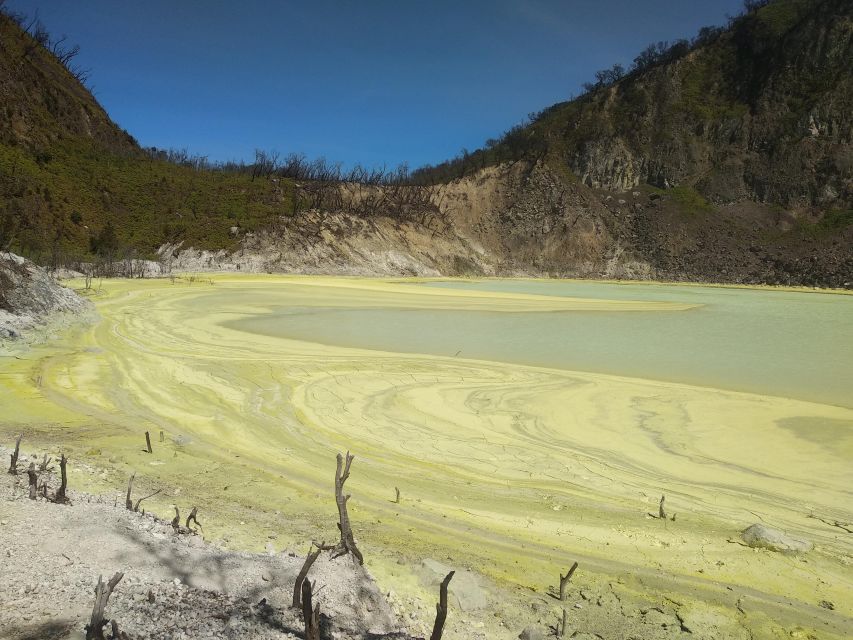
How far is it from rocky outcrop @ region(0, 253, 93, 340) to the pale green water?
16.2ft

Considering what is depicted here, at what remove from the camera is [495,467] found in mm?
7078

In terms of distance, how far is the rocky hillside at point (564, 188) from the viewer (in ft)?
173

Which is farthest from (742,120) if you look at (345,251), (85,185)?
(85,185)

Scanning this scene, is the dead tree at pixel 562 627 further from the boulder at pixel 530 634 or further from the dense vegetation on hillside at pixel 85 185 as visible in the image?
the dense vegetation on hillside at pixel 85 185

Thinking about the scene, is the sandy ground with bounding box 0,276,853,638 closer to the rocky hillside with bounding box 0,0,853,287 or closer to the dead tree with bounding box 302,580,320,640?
the dead tree with bounding box 302,580,320,640

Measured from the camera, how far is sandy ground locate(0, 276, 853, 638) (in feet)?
14.6

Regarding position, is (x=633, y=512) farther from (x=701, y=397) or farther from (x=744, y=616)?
(x=701, y=397)

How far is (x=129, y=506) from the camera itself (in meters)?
4.56

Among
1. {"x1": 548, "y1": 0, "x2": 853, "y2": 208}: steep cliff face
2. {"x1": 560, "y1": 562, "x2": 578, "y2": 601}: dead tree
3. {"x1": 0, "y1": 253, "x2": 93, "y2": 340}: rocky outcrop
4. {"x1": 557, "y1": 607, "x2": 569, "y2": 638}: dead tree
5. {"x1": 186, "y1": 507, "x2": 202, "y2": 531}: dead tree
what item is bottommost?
{"x1": 557, "y1": 607, "x2": 569, "y2": 638}: dead tree

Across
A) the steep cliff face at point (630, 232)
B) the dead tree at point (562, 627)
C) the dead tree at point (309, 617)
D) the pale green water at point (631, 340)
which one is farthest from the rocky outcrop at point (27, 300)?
the steep cliff face at point (630, 232)

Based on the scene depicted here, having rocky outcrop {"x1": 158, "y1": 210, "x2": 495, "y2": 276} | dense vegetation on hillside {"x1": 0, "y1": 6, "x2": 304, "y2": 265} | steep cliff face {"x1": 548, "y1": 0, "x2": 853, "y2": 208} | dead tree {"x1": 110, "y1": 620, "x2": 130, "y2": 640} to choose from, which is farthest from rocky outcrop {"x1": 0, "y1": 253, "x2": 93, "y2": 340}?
steep cliff face {"x1": 548, "y1": 0, "x2": 853, "y2": 208}

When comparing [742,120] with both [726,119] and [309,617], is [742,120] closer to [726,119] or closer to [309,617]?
[726,119]

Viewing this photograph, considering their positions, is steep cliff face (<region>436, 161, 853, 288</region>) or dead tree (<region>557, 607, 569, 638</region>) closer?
dead tree (<region>557, 607, 569, 638</region>)

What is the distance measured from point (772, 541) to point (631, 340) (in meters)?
13.5
